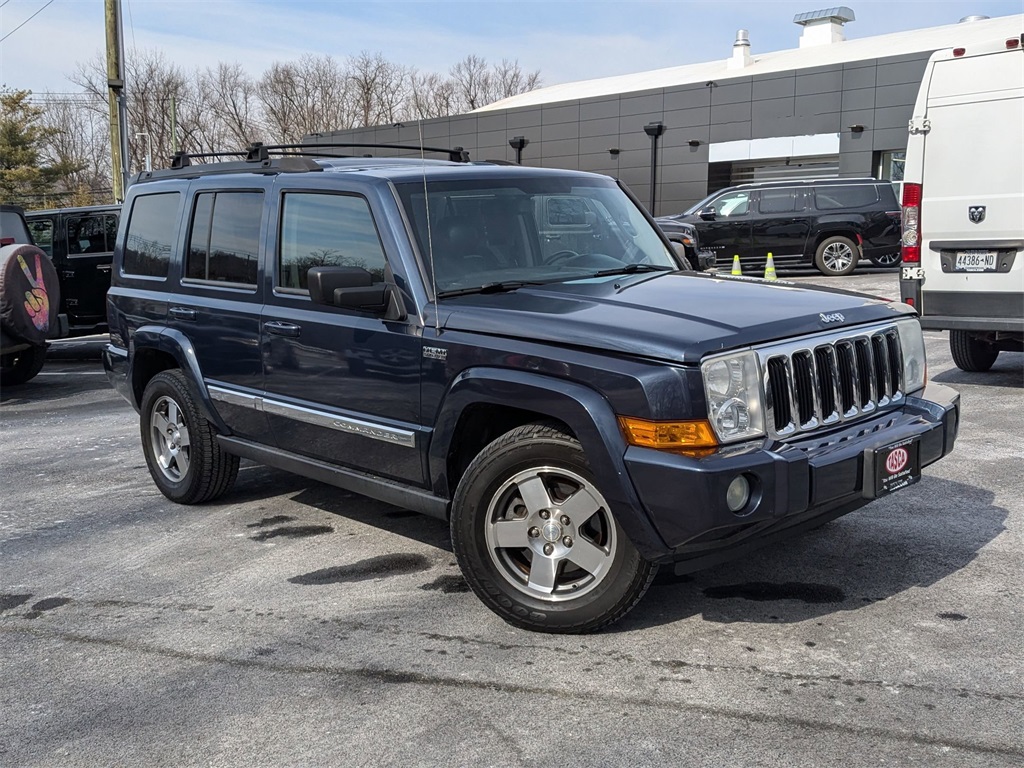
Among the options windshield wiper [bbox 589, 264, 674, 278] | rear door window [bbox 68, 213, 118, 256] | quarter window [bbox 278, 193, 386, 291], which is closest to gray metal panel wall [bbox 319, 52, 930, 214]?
rear door window [bbox 68, 213, 118, 256]

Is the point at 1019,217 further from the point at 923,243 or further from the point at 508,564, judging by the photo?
the point at 508,564

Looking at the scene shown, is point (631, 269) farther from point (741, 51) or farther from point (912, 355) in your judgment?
point (741, 51)

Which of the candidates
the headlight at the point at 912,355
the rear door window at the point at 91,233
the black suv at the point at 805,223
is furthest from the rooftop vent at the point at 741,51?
the headlight at the point at 912,355

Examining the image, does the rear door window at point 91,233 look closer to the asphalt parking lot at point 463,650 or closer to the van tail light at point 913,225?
the asphalt parking lot at point 463,650

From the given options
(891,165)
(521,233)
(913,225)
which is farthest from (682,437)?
(891,165)

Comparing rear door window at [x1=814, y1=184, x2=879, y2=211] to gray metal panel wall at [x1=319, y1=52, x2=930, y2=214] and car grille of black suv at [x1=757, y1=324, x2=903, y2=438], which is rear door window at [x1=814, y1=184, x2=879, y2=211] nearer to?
→ gray metal panel wall at [x1=319, y1=52, x2=930, y2=214]

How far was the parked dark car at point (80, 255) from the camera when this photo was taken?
1323 centimetres

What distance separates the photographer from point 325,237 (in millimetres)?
5039

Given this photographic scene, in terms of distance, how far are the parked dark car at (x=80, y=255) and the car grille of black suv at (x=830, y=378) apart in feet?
36.4

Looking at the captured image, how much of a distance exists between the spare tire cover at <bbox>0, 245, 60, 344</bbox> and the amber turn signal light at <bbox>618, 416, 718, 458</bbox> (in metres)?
8.21

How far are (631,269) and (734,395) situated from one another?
1519 millimetres

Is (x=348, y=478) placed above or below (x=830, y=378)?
below

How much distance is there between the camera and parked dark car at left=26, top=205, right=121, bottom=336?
1323 cm

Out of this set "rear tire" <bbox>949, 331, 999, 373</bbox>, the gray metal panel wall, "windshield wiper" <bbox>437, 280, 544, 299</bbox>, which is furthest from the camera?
the gray metal panel wall
